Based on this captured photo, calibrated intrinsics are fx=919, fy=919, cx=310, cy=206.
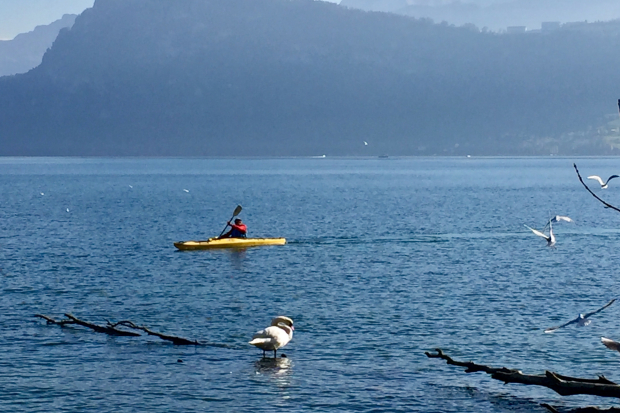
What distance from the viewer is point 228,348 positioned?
107 ft

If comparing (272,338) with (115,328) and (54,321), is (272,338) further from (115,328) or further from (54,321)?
(54,321)

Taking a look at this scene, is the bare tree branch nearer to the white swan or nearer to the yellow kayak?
the white swan

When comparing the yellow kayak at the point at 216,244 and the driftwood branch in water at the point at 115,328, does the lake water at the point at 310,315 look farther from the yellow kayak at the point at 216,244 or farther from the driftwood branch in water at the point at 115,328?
the yellow kayak at the point at 216,244

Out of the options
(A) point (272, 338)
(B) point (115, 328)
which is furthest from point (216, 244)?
(A) point (272, 338)

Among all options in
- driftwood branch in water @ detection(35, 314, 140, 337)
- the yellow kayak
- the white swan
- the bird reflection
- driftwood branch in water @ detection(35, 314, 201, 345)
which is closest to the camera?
the bird reflection

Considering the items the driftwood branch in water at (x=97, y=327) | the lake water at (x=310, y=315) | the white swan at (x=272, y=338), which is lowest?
the lake water at (x=310, y=315)

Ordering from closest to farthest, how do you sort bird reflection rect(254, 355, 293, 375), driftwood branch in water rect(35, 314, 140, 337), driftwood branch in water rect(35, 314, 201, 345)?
bird reflection rect(254, 355, 293, 375), driftwood branch in water rect(35, 314, 201, 345), driftwood branch in water rect(35, 314, 140, 337)

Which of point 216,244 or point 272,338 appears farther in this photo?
point 216,244

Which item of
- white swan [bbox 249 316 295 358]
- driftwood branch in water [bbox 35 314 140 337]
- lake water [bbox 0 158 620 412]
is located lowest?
lake water [bbox 0 158 620 412]

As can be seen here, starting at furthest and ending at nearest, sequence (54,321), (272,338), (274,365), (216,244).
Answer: (216,244)
(54,321)
(272,338)
(274,365)

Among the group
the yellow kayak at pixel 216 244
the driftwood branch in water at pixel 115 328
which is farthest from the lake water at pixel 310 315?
the yellow kayak at pixel 216 244

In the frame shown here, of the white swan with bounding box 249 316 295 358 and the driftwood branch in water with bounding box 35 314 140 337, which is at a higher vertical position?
the white swan with bounding box 249 316 295 358

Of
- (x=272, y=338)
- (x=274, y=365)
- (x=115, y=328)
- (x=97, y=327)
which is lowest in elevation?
(x=274, y=365)

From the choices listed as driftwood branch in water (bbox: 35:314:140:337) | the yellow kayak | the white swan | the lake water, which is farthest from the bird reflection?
the yellow kayak
